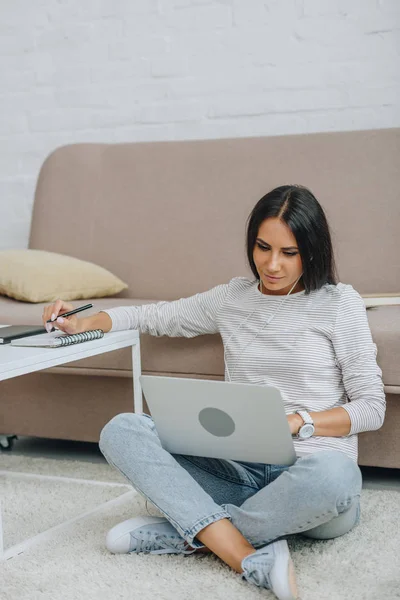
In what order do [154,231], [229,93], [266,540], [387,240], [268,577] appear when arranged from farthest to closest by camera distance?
1. [229,93]
2. [154,231]
3. [387,240]
4. [266,540]
5. [268,577]

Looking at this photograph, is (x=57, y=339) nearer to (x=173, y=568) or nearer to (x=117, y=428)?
(x=117, y=428)

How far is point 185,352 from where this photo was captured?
2006mm

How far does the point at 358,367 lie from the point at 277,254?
26 centimetres

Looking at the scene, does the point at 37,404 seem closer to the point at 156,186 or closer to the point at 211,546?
the point at 156,186

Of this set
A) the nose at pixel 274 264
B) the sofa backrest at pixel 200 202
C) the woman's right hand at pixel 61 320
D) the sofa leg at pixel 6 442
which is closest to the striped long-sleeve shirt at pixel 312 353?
the nose at pixel 274 264

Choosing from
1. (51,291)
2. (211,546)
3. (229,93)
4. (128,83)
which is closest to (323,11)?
(229,93)

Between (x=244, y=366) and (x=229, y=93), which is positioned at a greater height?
(x=229, y=93)

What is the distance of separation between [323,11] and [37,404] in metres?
1.51

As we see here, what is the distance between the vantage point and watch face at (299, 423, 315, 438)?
4.95 ft

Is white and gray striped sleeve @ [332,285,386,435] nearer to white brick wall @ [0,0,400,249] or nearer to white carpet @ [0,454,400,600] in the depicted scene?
white carpet @ [0,454,400,600]

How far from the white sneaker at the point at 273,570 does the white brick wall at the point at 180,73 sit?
1.67 metres

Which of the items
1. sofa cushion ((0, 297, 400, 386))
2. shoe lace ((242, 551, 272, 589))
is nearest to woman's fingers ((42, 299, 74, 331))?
sofa cushion ((0, 297, 400, 386))

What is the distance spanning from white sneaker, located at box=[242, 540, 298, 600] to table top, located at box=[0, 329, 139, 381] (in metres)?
0.52

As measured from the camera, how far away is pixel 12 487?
204 cm
